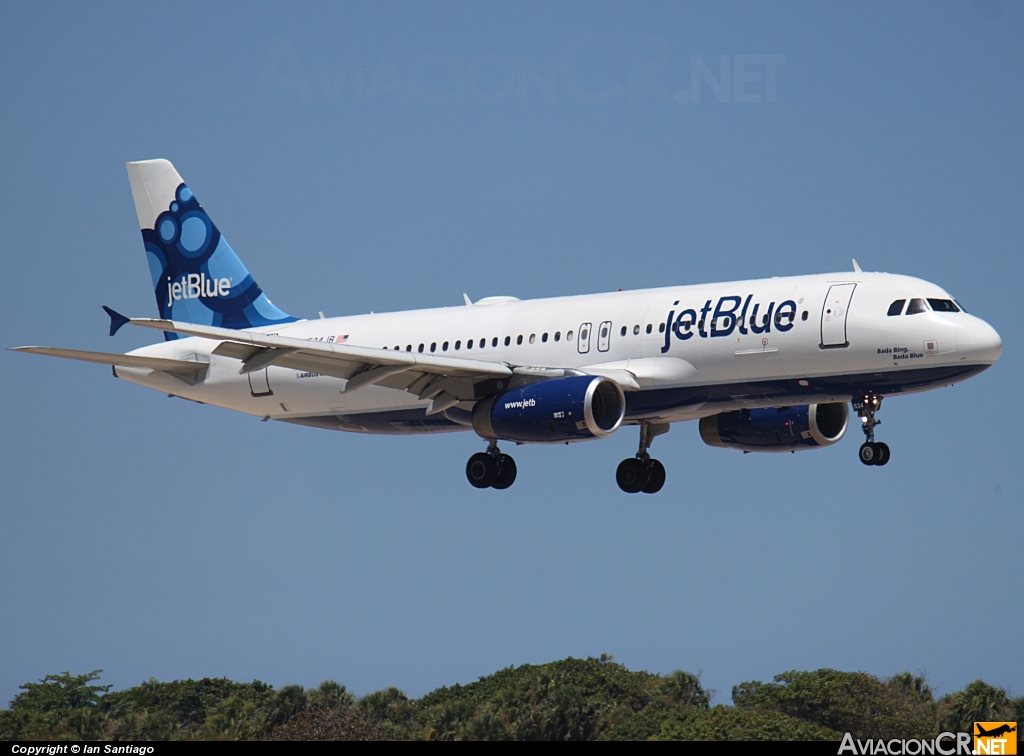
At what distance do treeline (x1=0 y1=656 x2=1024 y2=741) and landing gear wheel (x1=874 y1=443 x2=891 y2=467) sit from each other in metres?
18.4

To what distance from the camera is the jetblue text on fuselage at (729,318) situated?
141 feet

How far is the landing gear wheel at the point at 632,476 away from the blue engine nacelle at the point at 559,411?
6.06 metres

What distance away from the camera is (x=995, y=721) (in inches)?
2518

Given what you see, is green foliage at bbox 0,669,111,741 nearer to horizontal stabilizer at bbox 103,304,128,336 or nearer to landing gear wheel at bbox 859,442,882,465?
horizontal stabilizer at bbox 103,304,128,336

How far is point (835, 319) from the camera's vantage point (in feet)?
139

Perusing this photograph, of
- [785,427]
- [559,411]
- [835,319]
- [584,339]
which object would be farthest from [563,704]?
[835,319]

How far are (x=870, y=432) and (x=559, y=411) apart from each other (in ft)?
26.8

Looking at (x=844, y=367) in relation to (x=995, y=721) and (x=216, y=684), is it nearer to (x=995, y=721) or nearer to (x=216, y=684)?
(x=995, y=721)

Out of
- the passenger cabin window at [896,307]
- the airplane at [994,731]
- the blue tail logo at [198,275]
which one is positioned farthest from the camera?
the blue tail logo at [198,275]

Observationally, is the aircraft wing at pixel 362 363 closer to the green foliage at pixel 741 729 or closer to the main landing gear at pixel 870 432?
the main landing gear at pixel 870 432

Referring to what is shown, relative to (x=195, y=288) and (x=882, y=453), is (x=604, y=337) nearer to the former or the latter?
(x=882, y=453)

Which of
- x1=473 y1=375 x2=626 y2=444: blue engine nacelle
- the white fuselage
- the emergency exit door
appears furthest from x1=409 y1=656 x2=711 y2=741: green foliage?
the emergency exit door

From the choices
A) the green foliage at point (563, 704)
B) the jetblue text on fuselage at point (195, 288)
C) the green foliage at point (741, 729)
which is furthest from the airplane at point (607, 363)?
the green foliage at point (563, 704)

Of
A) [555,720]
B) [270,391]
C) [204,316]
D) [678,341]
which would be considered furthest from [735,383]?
[555,720]
